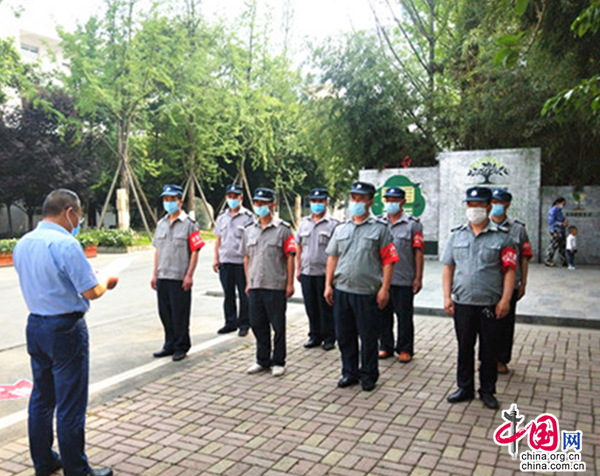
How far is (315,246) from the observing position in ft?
21.0

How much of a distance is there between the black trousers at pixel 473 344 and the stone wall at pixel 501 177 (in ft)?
30.8

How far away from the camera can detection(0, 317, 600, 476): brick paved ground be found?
3.43m

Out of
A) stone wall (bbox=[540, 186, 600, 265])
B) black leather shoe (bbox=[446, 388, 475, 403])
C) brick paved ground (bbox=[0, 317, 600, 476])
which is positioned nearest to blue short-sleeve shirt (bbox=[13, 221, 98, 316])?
brick paved ground (bbox=[0, 317, 600, 476])

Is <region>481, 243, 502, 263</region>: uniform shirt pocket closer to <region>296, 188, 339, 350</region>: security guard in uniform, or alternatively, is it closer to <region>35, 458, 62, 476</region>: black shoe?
<region>296, 188, 339, 350</region>: security guard in uniform

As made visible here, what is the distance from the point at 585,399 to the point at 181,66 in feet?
70.0

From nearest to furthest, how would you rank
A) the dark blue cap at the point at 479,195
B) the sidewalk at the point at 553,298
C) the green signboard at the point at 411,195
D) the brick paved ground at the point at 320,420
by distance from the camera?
the brick paved ground at the point at 320,420
the dark blue cap at the point at 479,195
the sidewalk at the point at 553,298
the green signboard at the point at 411,195

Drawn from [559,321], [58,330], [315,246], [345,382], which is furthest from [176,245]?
[559,321]

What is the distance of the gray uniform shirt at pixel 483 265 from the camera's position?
434cm

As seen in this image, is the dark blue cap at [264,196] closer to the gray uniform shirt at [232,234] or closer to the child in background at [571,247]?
the gray uniform shirt at [232,234]

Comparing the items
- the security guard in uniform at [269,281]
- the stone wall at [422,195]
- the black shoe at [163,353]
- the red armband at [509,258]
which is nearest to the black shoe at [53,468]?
the security guard in uniform at [269,281]

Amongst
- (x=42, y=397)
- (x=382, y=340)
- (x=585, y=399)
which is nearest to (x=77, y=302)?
(x=42, y=397)

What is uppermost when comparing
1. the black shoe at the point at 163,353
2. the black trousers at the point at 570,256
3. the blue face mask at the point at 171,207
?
the blue face mask at the point at 171,207

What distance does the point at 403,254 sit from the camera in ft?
19.0

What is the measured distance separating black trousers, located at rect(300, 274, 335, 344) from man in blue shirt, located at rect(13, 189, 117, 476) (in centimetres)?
335
